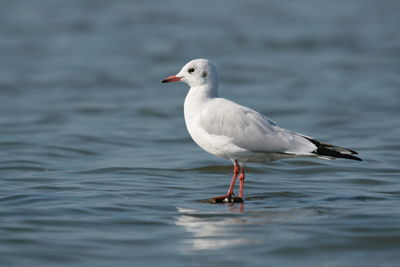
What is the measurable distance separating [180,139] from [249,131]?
13.4 ft

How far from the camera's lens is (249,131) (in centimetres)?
745

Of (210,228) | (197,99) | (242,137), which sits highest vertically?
(197,99)

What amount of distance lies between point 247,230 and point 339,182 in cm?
257

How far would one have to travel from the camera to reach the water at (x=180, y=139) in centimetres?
599

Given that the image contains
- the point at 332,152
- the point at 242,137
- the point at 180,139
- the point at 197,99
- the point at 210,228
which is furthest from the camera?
the point at 180,139

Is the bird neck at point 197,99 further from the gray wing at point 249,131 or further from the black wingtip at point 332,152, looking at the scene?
the black wingtip at point 332,152

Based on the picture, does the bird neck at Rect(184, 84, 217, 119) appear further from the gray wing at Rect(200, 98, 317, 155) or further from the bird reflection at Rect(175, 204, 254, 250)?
the bird reflection at Rect(175, 204, 254, 250)

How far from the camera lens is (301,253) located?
576 centimetres

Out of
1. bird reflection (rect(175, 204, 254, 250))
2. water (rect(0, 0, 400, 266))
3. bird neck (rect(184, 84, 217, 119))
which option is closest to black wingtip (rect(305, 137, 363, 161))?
water (rect(0, 0, 400, 266))

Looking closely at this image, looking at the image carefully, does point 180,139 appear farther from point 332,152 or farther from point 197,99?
point 332,152

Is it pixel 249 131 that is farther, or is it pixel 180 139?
pixel 180 139

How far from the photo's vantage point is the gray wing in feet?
24.2

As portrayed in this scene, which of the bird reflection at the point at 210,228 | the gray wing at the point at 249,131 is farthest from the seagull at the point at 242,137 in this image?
the bird reflection at the point at 210,228

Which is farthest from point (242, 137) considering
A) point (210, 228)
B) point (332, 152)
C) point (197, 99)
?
point (210, 228)
